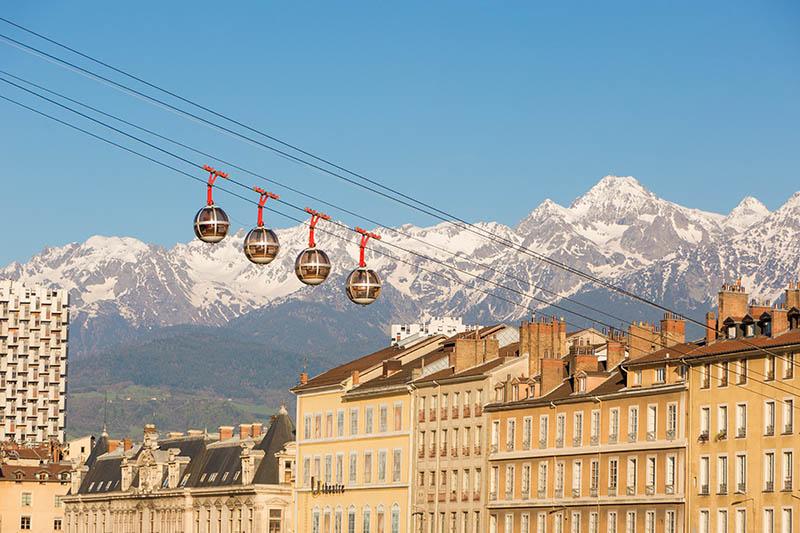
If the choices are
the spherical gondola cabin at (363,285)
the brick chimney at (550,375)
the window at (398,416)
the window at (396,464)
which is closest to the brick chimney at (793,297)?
the brick chimney at (550,375)

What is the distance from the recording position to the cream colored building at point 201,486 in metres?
168

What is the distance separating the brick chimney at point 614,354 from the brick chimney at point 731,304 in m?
8.45

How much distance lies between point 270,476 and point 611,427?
1948 inches

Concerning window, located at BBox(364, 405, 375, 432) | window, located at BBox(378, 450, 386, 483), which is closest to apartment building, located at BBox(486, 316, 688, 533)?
window, located at BBox(378, 450, 386, 483)

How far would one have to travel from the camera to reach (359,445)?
15650 centimetres

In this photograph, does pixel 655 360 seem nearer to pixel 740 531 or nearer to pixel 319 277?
pixel 740 531

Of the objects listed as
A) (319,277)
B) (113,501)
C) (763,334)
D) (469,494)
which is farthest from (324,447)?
(319,277)

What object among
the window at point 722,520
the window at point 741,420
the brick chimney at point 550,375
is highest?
the brick chimney at point 550,375

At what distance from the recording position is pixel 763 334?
11950 cm

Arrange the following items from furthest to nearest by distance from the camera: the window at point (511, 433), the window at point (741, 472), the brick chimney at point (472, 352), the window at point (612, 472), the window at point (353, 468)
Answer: the window at point (353, 468), the brick chimney at point (472, 352), the window at point (511, 433), the window at point (612, 472), the window at point (741, 472)

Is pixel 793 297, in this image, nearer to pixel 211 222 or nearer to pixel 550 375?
pixel 550 375

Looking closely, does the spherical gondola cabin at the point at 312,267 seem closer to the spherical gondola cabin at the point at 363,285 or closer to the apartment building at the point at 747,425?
the spherical gondola cabin at the point at 363,285

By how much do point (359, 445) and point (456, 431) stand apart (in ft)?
46.2

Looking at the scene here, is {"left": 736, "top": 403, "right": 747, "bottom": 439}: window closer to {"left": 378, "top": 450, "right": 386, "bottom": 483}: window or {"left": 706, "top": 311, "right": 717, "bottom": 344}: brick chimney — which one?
{"left": 706, "top": 311, "right": 717, "bottom": 344}: brick chimney
